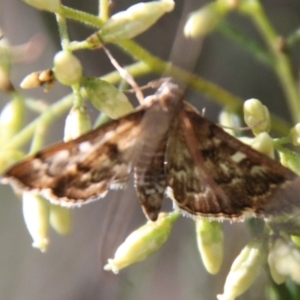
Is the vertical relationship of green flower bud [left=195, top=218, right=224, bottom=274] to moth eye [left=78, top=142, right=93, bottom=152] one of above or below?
below

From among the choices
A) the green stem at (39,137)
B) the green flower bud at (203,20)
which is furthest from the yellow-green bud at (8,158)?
the green flower bud at (203,20)

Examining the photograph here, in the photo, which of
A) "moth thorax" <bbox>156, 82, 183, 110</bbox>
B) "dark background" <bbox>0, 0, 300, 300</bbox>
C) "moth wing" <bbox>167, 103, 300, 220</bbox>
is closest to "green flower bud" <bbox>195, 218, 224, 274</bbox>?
"moth wing" <bbox>167, 103, 300, 220</bbox>

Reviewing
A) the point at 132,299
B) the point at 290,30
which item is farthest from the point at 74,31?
the point at 132,299

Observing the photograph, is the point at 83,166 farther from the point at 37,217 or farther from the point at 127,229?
the point at 127,229

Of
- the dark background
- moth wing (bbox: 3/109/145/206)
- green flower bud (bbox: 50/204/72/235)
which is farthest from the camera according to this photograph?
the dark background

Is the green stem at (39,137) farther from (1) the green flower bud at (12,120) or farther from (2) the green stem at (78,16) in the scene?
(2) the green stem at (78,16)

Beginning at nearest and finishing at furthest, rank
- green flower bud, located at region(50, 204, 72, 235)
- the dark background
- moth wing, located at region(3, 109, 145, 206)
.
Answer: moth wing, located at region(3, 109, 145, 206)
green flower bud, located at region(50, 204, 72, 235)
the dark background

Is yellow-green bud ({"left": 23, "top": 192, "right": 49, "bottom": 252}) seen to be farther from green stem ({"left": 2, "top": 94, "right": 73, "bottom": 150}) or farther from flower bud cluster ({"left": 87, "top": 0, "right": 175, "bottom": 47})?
flower bud cluster ({"left": 87, "top": 0, "right": 175, "bottom": 47})

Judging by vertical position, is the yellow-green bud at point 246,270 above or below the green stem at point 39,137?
below
